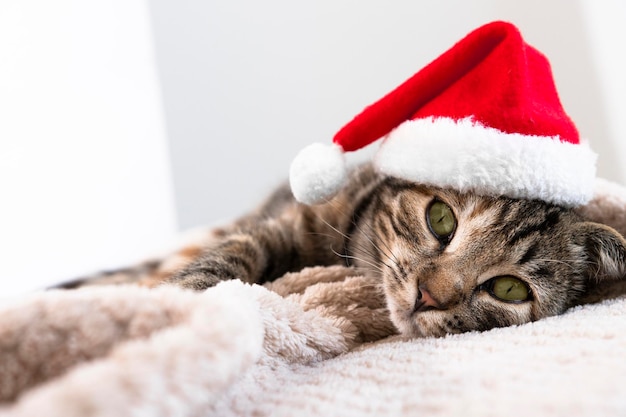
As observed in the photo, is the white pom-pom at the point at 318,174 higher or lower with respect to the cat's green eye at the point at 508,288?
higher

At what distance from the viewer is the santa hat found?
853 mm

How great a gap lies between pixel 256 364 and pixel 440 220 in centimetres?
48

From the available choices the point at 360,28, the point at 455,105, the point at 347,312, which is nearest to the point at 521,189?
the point at 455,105

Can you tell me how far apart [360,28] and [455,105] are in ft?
4.87

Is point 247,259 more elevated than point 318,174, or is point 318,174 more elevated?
point 318,174

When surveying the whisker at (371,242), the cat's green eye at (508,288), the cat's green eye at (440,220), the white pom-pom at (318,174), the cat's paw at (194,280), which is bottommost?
the cat's green eye at (508,288)

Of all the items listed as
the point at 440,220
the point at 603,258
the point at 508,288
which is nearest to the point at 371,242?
the point at 440,220

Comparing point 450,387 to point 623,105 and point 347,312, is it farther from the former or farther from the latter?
point 623,105

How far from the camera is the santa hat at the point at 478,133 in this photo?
0.85 m

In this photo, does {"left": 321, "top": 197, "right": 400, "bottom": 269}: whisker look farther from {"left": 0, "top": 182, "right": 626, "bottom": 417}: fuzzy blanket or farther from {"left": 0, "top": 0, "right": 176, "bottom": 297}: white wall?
{"left": 0, "top": 0, "right": 176, "bottom": 297}: white wall

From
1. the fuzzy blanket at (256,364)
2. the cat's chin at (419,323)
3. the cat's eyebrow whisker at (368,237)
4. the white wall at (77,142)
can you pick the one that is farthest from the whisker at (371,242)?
the white wall at (77,142)

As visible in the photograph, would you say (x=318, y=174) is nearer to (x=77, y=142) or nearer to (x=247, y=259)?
(x=247, y=259)

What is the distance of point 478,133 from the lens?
2.80ft

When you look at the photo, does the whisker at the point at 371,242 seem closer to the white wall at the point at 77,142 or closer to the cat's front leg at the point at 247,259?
the cat's front leg at the point at 247,259
